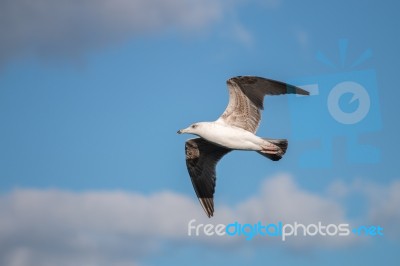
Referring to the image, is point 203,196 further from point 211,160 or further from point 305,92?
point 305,92

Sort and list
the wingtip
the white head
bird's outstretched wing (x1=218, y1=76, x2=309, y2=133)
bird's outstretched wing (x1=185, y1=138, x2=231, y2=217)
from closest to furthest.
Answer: bird's outstretched wing (x1=218, y1=76, x2=309, y2=133)
the white head
the wingtip
bird's outstretched wing (x1=185, y1=138, x2=231, y2=217)

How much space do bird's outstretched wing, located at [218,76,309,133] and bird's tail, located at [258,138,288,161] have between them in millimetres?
643

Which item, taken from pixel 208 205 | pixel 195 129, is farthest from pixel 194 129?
pixel 208 205

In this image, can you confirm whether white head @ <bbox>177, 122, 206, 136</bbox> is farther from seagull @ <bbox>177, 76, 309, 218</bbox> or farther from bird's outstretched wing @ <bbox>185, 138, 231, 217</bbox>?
bird's outstretched wing @ <bbox>185, 138, 231, 217</bbox>

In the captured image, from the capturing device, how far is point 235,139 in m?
17.5

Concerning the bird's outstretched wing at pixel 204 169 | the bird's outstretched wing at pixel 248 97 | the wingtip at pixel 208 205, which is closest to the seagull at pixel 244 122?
the bird's outstretched wing at pixel 248 97

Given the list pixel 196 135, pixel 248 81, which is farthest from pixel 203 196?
pixel 248 81

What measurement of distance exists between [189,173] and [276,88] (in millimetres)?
3686

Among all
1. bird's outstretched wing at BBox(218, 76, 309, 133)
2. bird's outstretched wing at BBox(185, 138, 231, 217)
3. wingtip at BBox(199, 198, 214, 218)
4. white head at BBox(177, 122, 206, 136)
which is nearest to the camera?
bird's outstretched wing at BBox(218, 76, 309, 133)

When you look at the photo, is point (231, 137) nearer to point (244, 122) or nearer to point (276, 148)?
point (244, 122)

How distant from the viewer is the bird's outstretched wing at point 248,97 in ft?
57.1

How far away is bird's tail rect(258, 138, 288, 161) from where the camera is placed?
57.2 ft

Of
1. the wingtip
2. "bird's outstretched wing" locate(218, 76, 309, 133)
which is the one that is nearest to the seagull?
"bird's outstretched wing" locate(218, 76, 309, 133)

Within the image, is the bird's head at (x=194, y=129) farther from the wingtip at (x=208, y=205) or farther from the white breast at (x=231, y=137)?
the wingtip at (x=208, y=205)
